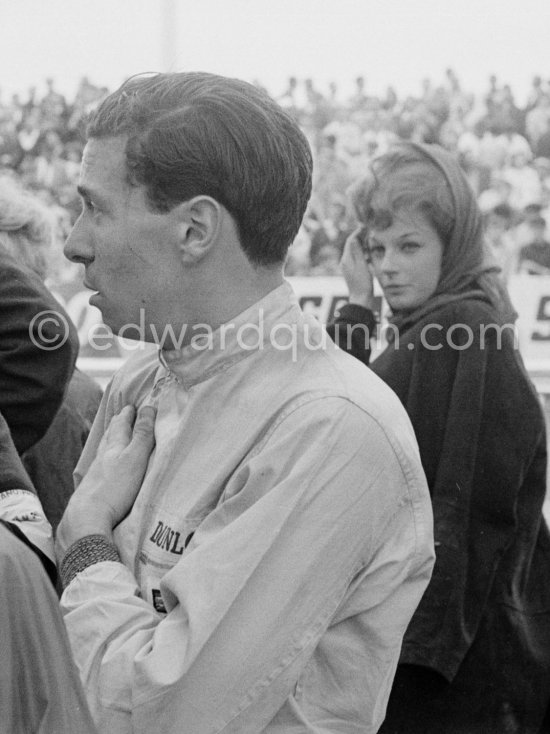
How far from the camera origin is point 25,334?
2.33 meters

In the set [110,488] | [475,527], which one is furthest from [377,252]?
[110,488]

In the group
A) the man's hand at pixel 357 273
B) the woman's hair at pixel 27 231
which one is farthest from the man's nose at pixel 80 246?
the woman's hair at pixel 27 231

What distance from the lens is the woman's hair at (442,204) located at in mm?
2629

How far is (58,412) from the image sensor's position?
2.67m

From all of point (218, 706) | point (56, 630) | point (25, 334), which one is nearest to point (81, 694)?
point (56, 630)

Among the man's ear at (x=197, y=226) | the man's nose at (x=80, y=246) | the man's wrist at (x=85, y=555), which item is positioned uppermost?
the man's ear at (x=197, y=226)

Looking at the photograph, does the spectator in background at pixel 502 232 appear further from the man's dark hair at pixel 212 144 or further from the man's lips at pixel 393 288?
the man's dark hair at pixel 212 144

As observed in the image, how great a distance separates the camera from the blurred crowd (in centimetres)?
1184

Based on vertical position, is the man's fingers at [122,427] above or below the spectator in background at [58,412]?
above

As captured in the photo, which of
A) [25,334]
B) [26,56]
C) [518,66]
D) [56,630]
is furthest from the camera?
[26,56]

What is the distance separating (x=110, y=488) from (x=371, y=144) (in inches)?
479

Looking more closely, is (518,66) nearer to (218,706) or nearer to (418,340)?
(418,340)

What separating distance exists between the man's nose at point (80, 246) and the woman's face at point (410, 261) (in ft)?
4.51

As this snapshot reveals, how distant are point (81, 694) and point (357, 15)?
1527 centimetres
